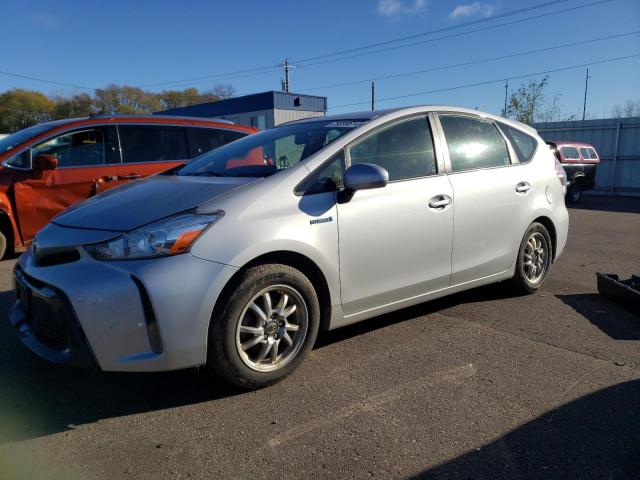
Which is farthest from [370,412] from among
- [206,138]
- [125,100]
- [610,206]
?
[125,100]

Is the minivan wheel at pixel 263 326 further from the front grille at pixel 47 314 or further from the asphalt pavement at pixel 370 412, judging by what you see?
the front grille at pixel 47 314

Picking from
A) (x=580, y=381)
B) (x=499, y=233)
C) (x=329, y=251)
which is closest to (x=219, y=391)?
(x=329, y=251)

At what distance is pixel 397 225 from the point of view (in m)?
3.55

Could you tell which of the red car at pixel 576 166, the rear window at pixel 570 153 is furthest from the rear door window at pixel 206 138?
the rear window at pixel 570 153

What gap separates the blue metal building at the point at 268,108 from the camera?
35.7 m

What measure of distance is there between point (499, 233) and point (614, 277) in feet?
4.96

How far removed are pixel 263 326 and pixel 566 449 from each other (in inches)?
66.4

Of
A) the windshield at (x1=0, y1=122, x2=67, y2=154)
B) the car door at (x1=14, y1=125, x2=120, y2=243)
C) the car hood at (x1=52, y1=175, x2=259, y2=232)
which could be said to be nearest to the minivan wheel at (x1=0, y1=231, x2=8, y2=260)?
the car door at (x1=14, y1=125, x2=120, y2=243)

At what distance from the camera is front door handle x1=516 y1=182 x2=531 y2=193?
4477 millimetres

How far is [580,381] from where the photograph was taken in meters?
3.14

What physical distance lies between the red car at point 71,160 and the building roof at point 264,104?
2923 cm

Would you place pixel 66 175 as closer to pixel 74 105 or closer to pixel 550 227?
pixel 550 227

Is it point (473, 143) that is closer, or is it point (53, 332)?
point (53, 332)

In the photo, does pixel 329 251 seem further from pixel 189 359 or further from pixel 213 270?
pixel 189 359
